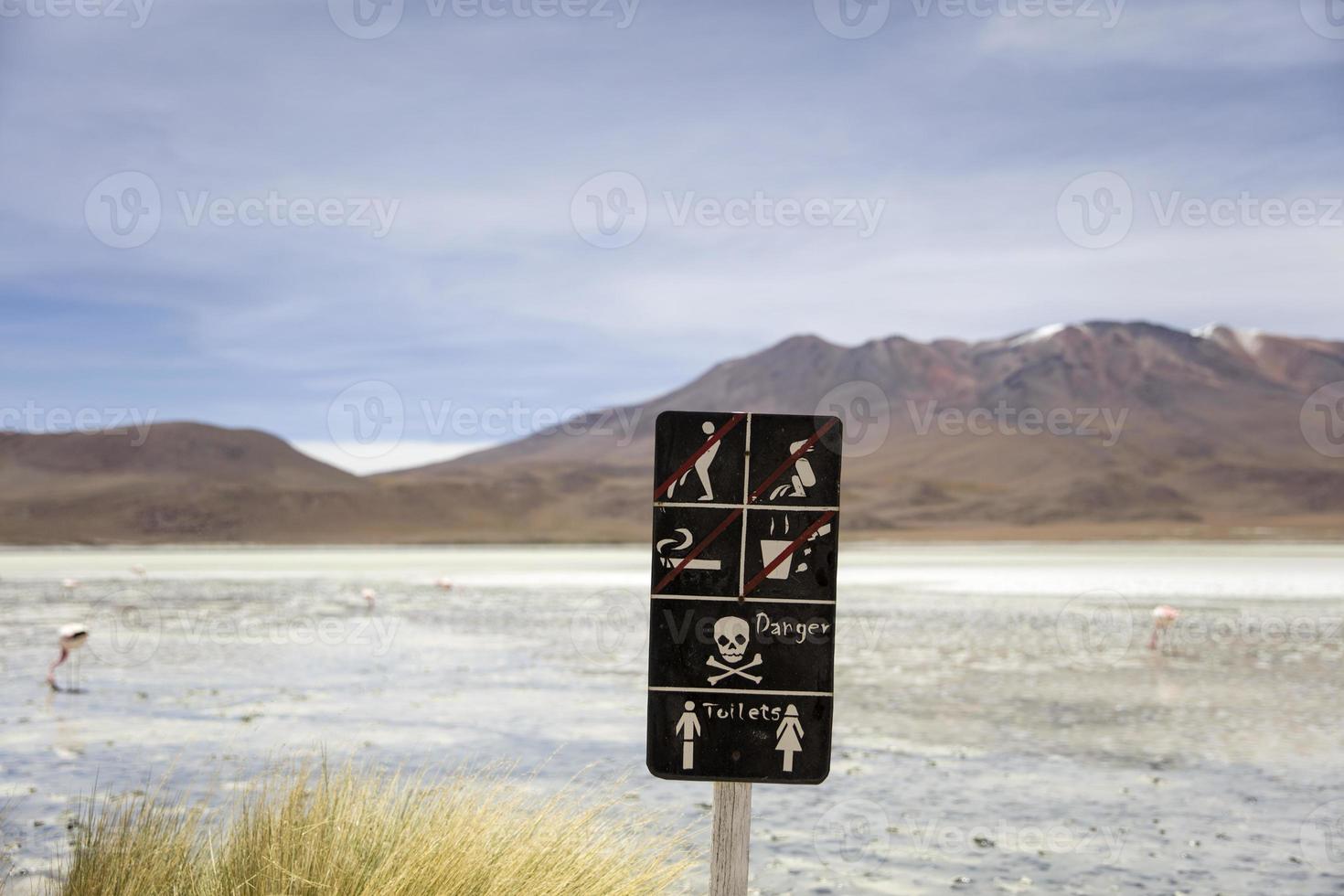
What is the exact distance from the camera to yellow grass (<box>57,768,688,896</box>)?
4133 mm

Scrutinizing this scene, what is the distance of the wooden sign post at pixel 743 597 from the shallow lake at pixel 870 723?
249 cm

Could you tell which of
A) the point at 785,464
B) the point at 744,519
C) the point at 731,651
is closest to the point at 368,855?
the point at 731,651

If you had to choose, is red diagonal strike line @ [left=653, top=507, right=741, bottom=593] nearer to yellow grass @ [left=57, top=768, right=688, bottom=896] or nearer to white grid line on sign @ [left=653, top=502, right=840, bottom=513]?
white grid line on sign @ [left=653, top=502, right=840, bottom=513]

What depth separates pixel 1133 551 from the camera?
51.4 meters

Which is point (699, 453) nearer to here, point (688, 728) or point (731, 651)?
point (731, 651)

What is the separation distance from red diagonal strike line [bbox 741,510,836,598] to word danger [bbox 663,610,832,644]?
9cm

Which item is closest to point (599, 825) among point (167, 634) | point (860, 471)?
point (167, 634)

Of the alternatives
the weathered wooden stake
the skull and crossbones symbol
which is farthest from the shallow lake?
the skull and crossbones symbol

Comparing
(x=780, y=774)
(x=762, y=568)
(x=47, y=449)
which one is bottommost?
Result: (x=780, y=774)

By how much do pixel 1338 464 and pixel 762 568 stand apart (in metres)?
147

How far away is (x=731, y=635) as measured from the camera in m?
3.70

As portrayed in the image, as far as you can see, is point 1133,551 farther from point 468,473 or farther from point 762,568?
point 468,473

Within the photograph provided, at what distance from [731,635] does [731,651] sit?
0.16 ft

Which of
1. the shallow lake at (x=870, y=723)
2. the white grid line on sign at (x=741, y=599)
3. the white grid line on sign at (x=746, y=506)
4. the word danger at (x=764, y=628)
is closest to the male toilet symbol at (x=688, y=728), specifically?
the word danger at (x=764, y=628)
